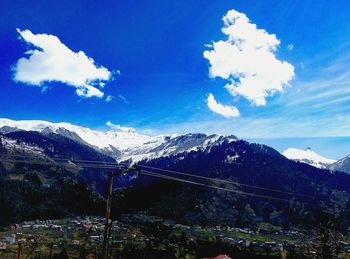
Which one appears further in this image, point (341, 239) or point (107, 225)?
point (341, 239)

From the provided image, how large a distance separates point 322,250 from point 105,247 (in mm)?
51699

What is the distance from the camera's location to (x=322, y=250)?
81438 mm

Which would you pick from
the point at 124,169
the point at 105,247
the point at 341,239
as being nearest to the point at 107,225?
the point at 105,247

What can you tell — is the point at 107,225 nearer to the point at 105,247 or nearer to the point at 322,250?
the point at 105,247

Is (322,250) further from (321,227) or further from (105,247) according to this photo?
(105,247)

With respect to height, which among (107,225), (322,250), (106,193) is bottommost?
(322,250)

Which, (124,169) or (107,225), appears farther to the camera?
(124,169)

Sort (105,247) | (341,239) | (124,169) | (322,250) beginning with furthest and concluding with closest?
(341,239) < (322,250) < (124,169) < (105,247)

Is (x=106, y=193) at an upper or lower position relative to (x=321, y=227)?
upper

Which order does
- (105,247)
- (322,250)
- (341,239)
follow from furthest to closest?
(341,239) < (322,250) < (105,247)

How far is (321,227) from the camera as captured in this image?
84.8 m

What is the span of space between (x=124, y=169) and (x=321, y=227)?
51.7 m

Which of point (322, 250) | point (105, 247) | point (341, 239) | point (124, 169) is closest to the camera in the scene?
point (105, 247)

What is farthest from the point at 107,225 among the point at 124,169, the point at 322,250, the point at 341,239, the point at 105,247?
the point at 341,239
